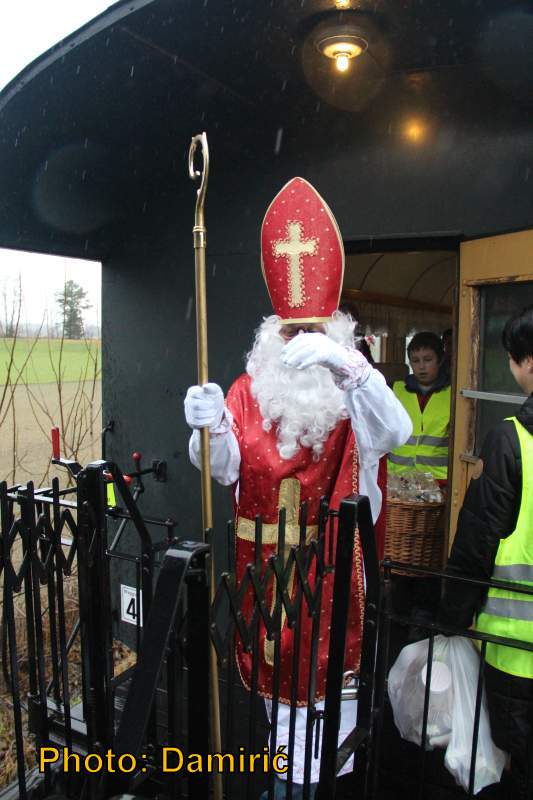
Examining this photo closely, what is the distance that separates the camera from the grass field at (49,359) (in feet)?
14.4

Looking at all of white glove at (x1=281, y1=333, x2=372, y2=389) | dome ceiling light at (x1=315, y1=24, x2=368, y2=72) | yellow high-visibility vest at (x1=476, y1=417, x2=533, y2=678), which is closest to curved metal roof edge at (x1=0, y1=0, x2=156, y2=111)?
dome ceiling light at (x1=315, y1=24, x2=368, y2=72)

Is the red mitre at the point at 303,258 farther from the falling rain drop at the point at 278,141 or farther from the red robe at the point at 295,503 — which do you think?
the falling rain drop at the point at 278,141

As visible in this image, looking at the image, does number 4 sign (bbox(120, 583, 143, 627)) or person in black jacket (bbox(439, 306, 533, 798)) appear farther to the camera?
number 4 sign (bbox(120, 583, 143, 627))

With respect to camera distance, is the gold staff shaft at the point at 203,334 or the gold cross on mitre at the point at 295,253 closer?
the gold staff shaft at the point at 203,334

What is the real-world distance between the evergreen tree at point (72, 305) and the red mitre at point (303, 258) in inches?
97.2

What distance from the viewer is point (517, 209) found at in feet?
10.3

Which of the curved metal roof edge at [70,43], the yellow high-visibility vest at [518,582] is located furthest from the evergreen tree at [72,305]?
the yellow high-visibility vest at [518,582]

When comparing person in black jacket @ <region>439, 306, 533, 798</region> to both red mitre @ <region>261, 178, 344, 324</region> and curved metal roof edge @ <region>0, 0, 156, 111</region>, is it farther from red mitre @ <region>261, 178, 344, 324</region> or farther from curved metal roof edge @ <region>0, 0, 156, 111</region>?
curved metal roof edge @ <region>0, 0, 156, 111</region>

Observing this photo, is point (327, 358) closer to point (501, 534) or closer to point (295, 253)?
point (295, 253)

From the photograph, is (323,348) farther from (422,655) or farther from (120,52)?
(120,52)

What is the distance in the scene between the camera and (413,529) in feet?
13.8

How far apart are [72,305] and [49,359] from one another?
45cm

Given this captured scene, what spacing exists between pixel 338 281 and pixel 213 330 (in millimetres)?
1780

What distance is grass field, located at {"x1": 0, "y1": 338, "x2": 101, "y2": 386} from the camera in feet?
14.4
